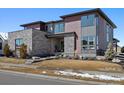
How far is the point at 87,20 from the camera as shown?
90.5 ft

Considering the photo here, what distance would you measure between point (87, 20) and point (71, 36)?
371 centimetres

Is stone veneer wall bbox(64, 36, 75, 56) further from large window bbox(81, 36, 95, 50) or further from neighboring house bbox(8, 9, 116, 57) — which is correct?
large window bbox(81, 36, 95, 50)

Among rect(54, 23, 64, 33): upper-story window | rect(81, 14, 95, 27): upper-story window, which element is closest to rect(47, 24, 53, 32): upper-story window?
rect(54, 23, 64, 33): upper-story window

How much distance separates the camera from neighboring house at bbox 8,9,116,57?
27.1 m

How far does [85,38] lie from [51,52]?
27.1 feet

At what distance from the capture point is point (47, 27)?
3566cm

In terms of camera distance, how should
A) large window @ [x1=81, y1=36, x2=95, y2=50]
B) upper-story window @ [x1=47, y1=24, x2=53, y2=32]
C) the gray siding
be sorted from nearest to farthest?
large window @ [x1=81, y1=36, x2=95, y2=50], the gray siding, upper-story window @ [x1=47, y1=24, x2=53, y2=32]

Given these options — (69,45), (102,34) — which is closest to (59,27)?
(69,45)

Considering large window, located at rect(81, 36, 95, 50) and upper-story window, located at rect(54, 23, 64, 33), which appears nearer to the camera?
large window, located at rect(81, 36, 95, 50)

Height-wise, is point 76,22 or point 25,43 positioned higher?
point 76,22

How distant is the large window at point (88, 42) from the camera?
2695 cm

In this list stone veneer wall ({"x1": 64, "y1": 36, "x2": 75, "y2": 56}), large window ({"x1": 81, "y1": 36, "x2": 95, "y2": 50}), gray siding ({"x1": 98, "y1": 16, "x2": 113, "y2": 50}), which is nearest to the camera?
large window ({"x1": 81, "y1": 36, "x2": 95, "y2": 50})
